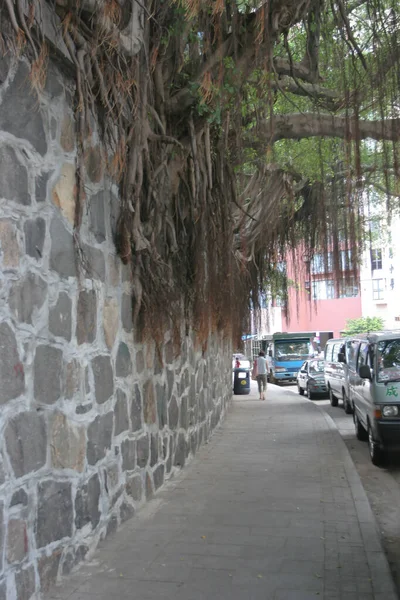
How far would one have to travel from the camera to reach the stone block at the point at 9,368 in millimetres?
3314

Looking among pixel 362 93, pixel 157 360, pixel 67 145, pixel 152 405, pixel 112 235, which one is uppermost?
pixel 362 93

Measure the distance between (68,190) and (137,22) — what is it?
4.64 ft

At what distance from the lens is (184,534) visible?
500cm

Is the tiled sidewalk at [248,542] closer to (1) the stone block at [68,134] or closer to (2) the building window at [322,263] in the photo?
(1) the stone block at [68,134]

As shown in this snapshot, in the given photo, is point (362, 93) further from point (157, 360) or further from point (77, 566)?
point (77, 566)

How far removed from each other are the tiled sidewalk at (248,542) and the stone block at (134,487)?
167 mm

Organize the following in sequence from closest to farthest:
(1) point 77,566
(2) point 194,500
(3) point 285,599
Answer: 1. (3) point 285,599
2. (1) point 77,566
3. (2) point 194,500

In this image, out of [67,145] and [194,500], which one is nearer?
[67,145]

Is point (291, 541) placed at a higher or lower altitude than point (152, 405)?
lower

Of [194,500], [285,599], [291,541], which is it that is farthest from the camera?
[194,500]

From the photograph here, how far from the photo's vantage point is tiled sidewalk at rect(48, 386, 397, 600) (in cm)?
388

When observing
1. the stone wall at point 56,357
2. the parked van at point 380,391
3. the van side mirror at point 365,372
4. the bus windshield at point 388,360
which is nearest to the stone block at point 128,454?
the stone wall at point 56,357

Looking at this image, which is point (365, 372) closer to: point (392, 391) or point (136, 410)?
point (392, 391)

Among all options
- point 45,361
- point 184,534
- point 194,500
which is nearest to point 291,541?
point 184,534
